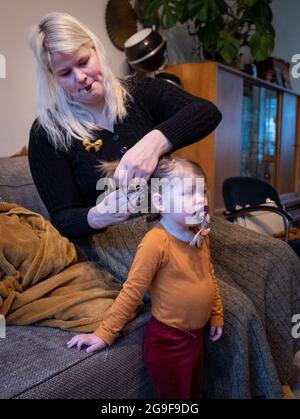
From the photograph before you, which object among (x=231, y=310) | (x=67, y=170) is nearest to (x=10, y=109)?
(x=67, y=170)

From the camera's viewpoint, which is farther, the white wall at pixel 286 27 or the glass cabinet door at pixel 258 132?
the white wall at pixel 286 27

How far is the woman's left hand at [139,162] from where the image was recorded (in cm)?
83

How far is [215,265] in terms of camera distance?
1174 millimetres

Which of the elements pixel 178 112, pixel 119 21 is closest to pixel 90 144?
pixel 178 112

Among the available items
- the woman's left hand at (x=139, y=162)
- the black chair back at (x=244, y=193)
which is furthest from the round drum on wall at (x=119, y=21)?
the woman's left hand at (x=139, y=162)

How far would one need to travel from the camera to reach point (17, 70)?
1763mm

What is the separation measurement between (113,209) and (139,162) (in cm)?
13

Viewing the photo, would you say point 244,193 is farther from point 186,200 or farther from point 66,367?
point 66,367

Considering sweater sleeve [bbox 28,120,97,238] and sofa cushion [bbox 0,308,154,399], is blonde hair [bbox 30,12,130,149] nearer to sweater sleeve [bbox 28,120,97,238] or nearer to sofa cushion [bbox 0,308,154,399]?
sweater sleeve [bbox 28,120,97,238]

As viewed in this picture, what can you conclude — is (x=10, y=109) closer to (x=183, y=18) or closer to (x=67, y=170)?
(x=67, y=170)

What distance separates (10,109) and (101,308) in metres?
1.20

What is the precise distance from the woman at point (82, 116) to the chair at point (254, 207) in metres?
1.00

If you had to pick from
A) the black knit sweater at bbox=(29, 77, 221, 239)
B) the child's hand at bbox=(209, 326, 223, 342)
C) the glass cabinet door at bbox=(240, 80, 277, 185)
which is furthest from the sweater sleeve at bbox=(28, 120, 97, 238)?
the glass cabinet door at bbox=(240, 80, 277, 185)

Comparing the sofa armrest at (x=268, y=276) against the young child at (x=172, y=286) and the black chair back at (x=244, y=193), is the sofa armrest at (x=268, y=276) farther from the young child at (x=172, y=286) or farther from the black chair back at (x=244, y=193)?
the black chair back at (x=244, y=193)
